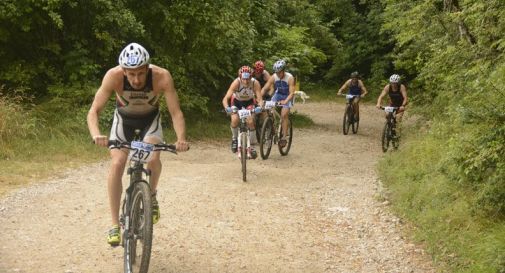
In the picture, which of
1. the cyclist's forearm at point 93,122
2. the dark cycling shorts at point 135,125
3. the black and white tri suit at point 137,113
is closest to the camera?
the cyclist's forearm at point 93,122

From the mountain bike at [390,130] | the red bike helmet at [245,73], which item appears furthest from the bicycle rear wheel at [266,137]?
the mountain bike at [390,130]

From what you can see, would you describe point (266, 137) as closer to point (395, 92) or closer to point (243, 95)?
point (243, 95)

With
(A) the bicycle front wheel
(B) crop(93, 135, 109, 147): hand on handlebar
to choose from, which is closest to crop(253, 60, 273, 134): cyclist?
(A) the bicycle front wheel

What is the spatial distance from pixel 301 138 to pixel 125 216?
1205cm

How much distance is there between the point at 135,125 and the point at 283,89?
7853 millimetres

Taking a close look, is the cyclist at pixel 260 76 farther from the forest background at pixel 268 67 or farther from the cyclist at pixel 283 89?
the forest background at pixel 268 67

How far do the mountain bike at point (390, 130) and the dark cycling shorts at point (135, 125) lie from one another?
29.6ft

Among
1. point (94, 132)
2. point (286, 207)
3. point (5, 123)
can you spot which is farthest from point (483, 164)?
point (5, 123)

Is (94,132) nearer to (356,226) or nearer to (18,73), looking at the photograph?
(356,226)

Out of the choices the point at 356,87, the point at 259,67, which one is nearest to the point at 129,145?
the point at 259,67

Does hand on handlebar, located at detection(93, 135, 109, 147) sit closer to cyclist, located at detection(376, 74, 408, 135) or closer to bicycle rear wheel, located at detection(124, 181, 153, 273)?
bicycle rear wheel, located at detection(124, 181, 153, 273)

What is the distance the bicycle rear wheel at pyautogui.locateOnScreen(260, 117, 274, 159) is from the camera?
11945mm

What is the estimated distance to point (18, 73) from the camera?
44.5 feet

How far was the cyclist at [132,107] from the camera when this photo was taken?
5.20 m
